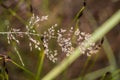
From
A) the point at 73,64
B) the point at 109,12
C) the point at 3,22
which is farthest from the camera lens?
the point at 109,12

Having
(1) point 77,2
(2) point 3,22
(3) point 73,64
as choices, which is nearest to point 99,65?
(3) point 73,64

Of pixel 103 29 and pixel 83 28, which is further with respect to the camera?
pixel 83 28

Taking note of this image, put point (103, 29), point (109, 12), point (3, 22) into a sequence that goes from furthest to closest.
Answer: point (109, 12), point (3, 22), point (103, 29)

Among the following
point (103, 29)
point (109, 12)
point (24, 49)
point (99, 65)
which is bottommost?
point (103, 29)

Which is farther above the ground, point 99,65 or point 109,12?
point 109,12

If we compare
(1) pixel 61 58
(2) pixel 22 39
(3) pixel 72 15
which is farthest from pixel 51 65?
(3) pixel 72 15

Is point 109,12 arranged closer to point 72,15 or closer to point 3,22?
point 72,15

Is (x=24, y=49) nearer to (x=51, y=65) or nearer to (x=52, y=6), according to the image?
(x=51, y=65)
